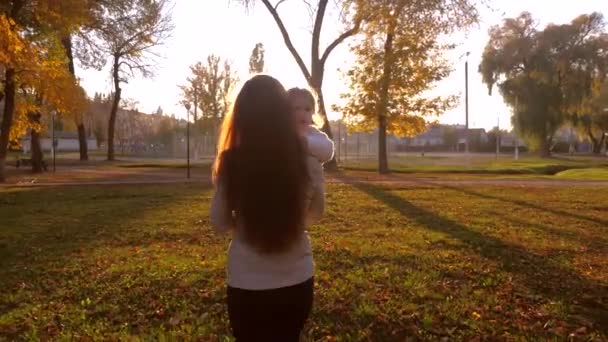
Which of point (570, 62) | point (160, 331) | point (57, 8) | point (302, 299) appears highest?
point (570, 62)

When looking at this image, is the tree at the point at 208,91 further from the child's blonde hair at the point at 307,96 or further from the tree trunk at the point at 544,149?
the child's blonde hair at the point at 307,96

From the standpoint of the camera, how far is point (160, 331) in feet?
16.3

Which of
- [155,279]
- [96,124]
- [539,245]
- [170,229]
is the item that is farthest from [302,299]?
[96,124]

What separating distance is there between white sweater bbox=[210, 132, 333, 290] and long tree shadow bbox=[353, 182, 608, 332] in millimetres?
3757

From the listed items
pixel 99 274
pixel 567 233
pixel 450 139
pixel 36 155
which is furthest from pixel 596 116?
pixel 99 274

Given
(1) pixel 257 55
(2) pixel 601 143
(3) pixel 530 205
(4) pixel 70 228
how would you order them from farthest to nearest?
(2) pixel 601 143, (1) pixel 257 55, (3) pixel 530 205, (4) pixel 70 228

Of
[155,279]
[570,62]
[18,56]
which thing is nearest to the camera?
[155,279]

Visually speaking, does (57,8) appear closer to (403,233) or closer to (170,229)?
(170,229)

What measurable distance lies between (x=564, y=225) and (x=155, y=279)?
8188 millimetres

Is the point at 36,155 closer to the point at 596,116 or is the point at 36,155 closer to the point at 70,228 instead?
the point at 70,228

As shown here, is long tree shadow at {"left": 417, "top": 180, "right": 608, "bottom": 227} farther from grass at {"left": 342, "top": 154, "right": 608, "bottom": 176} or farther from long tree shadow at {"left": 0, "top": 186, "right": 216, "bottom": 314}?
grass at {"left": 342, "top": 154, "right": 608, "bottom": 176}

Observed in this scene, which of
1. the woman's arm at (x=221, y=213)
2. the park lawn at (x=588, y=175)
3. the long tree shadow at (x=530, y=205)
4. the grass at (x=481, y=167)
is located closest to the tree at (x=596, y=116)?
the grass at (x=481, y=167)

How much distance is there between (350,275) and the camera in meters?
6.74

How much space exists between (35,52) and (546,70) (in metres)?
47.4
